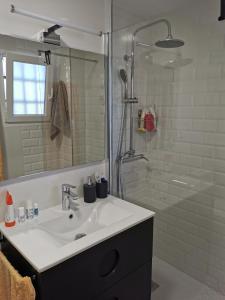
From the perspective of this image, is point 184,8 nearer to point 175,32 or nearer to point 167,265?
point 175,32

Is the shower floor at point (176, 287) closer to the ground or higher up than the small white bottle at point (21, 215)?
closer to the ground

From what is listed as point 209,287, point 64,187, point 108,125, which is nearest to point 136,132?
point 108,125

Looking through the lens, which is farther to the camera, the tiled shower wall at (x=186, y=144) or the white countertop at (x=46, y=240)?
the tiled shower wall at (x=186, y=144)

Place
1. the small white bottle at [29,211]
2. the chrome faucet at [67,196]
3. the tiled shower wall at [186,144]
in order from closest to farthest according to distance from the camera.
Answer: the small white bottle at [29,211], the chrome faucet at [67,196], the tiled shower wall at [186,144]

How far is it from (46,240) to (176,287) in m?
1.33

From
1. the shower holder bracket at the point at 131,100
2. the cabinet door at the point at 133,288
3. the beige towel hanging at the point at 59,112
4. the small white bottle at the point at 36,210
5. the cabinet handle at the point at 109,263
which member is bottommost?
the cabinet door at the point at 133,288

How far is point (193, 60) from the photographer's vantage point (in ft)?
5.97

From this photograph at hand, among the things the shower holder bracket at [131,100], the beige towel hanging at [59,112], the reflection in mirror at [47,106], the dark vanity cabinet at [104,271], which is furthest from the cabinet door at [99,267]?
the shower holder bracket at [131,100]

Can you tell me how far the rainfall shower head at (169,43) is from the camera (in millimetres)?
1842

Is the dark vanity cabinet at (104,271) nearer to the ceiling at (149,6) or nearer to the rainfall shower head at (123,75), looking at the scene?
the rainfall shower head at (123,75)

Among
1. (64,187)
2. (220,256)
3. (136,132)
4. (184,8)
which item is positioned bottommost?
(220,256)

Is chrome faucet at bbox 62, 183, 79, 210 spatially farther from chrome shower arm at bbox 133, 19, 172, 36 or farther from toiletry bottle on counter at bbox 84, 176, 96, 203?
chrome shower arm at bbox 133, 19, 172, 36

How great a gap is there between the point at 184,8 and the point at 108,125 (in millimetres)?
1042

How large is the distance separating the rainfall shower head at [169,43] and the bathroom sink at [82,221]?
133 cm
